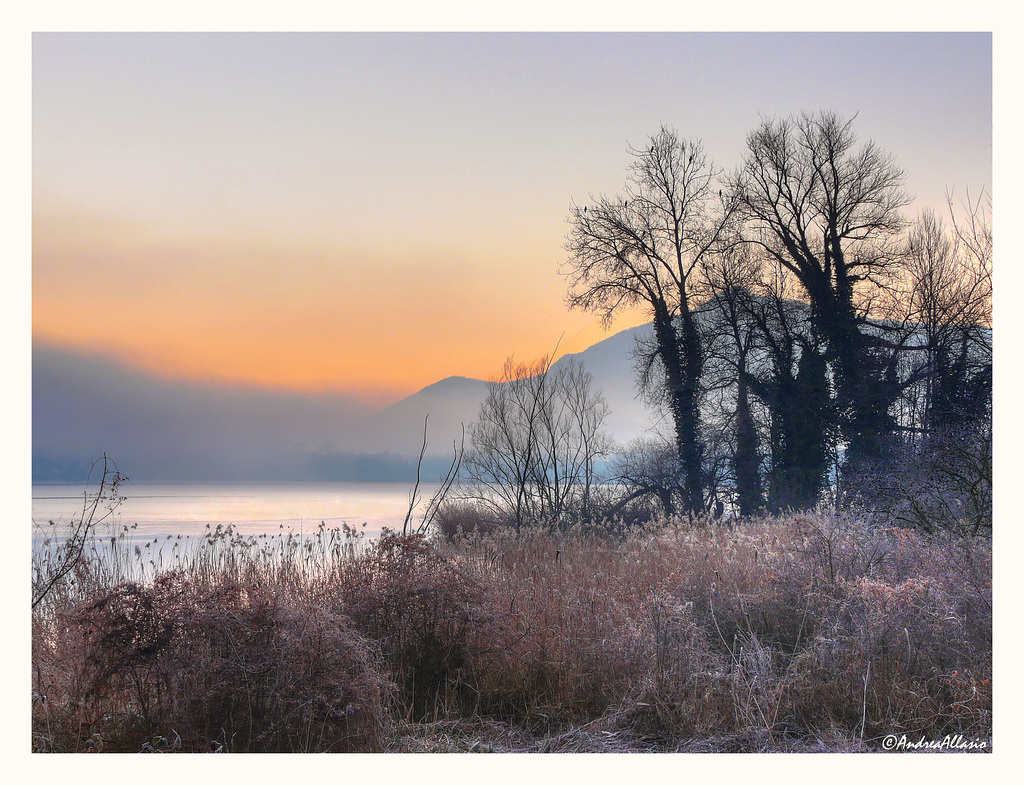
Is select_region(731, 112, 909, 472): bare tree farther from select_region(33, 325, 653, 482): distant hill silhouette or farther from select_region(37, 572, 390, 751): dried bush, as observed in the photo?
select_region(37, 572, 390, 751): dried bush

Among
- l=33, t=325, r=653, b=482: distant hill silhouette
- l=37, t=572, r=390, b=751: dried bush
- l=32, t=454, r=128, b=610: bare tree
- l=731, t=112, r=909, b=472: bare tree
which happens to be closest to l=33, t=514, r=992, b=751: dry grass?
l=37, t=572, r=390, b=751: dried bush

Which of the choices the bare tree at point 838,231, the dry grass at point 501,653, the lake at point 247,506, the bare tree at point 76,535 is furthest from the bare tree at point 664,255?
the bare tree at point 76,535

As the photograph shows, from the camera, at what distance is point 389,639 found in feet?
14.0

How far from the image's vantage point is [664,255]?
9.25 meters

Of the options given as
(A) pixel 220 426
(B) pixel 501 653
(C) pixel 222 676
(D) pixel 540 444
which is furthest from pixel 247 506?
(D) pixel 540 444

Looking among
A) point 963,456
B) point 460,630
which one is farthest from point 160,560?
point 963,456

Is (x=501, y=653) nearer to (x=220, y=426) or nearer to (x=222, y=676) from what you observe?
(x=222, y=676)

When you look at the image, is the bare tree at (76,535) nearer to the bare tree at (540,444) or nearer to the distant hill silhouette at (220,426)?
the distant hill silhouette at (220,426)

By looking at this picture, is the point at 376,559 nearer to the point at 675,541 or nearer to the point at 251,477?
the point at 251,477

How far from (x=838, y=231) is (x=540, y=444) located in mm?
4730

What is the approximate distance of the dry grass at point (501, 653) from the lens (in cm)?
364

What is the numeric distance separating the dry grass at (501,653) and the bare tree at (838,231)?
3.28 m

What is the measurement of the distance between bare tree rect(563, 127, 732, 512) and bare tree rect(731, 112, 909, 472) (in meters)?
0.58

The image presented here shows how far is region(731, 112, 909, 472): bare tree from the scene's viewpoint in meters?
7.39
